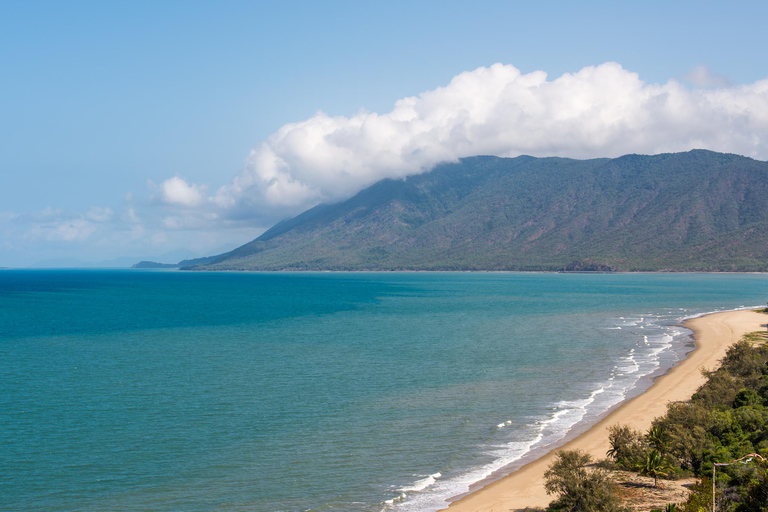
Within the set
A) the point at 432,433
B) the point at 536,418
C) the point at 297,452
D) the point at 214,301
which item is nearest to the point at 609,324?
the point at 536,418

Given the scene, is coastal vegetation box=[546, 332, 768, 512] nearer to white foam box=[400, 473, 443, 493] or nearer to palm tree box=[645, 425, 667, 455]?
palm tree box=[645, 425, 667, 455]

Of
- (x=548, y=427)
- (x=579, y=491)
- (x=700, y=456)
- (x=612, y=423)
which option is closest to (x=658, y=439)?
(x=700, y=456)

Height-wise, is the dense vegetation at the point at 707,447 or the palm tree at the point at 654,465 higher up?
the dense vegetation at the point at 707,447

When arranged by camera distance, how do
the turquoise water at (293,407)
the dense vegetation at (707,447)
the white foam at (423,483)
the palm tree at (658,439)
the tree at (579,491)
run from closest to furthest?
the tree at (579,491)
the dense vegetation at (707,447)
the white foam at (423,483)
the turquoise water at (293,407)
the palm tree at (658,439)

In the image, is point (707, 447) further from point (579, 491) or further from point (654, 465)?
point (579, 491)

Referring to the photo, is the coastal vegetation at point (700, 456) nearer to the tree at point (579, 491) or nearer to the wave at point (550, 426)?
the tree at point (579, 491)

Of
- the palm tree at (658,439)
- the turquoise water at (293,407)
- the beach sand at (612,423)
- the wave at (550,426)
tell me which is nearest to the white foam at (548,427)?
the wave at (550,426)
